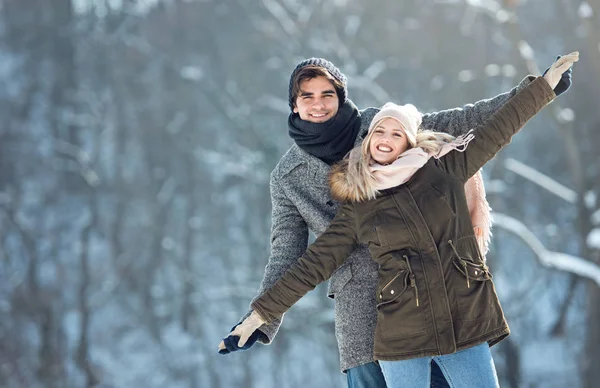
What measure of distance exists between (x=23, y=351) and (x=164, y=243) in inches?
117

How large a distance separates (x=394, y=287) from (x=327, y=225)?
34 cm

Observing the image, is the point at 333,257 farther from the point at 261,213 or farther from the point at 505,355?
the point at 261,213

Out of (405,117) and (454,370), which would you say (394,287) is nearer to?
(454,370)

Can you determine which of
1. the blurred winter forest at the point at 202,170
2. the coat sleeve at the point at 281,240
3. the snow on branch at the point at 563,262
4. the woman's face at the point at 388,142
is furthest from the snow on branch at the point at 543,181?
the woman's face at the point at 388,142

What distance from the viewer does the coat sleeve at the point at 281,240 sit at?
222 centimetres

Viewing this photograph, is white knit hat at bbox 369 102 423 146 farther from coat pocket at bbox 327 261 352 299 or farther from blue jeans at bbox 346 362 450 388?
blue jeans at bbox 346 362 450 388

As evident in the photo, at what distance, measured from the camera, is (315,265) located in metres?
2.10

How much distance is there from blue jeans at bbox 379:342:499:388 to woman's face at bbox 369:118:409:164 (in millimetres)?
485

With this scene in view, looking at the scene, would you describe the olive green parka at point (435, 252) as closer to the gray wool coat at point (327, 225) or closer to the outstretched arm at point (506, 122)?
the outstretched arm at point (506, 122)

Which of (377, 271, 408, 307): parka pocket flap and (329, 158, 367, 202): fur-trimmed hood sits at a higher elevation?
(329, 158, 367, 202): fur-trimmed hood

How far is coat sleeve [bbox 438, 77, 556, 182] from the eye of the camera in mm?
1979

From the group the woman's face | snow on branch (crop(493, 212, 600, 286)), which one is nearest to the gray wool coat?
the woman's face

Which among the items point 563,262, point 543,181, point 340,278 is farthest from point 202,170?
point 340,278

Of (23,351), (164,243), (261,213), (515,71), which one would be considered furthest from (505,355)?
(23,351)
